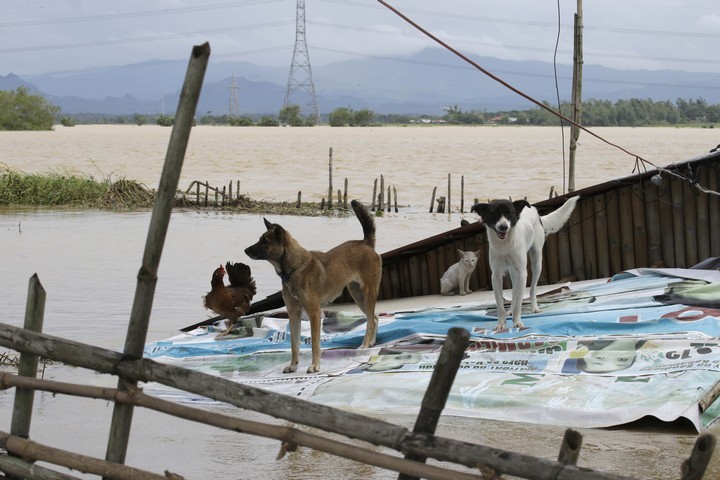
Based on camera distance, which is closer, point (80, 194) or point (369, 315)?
point (369, 315)

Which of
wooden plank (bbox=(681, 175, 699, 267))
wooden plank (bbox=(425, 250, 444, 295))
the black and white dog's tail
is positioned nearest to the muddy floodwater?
wooden plank (bbox=(425, 250, 444, 295))

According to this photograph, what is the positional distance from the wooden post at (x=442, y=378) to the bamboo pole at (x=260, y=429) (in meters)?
0.08

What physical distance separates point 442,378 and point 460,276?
23.9ft

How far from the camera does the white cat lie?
10.5 m

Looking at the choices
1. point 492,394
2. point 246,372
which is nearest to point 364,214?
point 246,372

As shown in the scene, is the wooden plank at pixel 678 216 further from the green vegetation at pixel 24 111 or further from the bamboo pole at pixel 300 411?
the green vegetation at pixel 24 111

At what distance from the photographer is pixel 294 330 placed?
7672mm

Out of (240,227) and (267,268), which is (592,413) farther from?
(240,227)

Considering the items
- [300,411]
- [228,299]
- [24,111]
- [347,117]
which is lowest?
[228,299]

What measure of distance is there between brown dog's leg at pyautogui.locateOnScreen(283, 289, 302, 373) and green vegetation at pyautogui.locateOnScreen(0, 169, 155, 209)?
16599mm

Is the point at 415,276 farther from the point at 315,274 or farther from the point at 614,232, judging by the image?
the point at 315,274

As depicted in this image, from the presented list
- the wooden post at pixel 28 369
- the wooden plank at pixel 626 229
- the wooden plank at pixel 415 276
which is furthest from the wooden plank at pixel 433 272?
the wooden post at pixel 28 369

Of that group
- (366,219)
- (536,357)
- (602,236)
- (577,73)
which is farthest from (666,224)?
(577,73)

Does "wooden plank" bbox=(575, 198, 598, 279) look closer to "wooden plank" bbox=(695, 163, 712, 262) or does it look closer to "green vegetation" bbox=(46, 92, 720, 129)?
"wooden plank" bbox=(695, 163, 712, 262)
